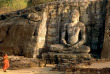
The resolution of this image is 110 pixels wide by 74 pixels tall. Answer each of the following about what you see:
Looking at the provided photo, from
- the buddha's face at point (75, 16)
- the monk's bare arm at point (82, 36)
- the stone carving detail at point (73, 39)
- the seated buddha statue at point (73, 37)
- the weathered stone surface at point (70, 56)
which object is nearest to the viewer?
the weathered stone surface at point (70, 56)

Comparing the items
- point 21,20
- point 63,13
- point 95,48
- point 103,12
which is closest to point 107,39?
point 95,48

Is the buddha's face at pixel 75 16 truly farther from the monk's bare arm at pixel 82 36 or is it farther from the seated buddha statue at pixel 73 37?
the monk's bare arm at pixel 82 36

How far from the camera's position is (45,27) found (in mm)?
12930

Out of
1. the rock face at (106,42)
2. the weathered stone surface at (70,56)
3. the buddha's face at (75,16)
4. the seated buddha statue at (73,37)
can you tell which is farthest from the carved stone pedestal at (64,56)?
the buddha's face at (75,16)

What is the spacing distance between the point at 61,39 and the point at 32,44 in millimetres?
1955

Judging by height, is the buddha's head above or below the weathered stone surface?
above

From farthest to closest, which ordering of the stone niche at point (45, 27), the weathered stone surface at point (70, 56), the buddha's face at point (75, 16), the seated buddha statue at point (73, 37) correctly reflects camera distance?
the buddha's face at point (75, 16), the stone niche at point (45, 27), the seated buddha statue at point (73, 37), the weathered stone surface at point (70, 56)

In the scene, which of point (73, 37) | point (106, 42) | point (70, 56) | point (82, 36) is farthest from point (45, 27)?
point (106, 42)

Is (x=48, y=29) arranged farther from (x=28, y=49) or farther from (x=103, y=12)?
(x=103, y=12)

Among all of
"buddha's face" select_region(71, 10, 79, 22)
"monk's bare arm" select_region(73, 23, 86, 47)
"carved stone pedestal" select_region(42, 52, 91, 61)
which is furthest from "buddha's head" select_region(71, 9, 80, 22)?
"carved stone pedestal" select_region(42, 52, 91, 61)

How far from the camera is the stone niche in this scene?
12.1 meters

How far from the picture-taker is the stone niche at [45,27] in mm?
12070

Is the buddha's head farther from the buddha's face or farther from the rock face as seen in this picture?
the rock face

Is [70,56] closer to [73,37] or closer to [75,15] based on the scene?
[73,37]
